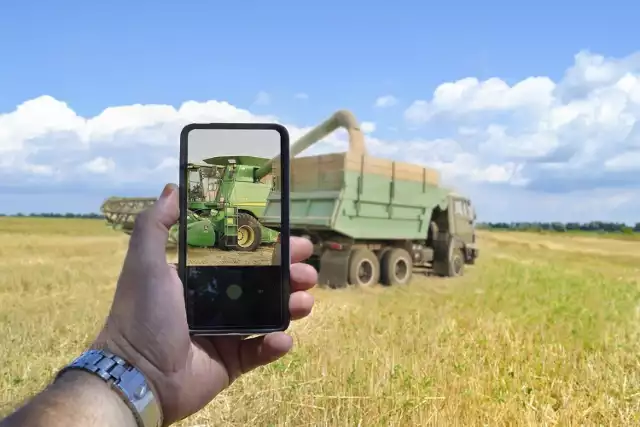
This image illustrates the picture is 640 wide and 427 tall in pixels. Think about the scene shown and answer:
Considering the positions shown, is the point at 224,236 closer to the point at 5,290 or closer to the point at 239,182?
the point at 239,182

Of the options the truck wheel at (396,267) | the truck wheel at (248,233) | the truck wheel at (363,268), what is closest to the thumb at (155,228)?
the truck wheel at (248,233)

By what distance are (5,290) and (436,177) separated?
9275mm

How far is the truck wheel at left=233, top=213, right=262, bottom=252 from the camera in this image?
7.62 ft

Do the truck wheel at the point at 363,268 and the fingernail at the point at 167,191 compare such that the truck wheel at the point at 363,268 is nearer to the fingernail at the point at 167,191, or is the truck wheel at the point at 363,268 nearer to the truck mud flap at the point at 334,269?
the truck mud flap at the point at 334,269

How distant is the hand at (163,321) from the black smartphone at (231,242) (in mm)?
83

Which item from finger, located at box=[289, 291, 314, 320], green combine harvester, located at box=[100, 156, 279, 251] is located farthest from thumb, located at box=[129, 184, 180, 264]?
finger, located at box=[289, 291, 314, 320]

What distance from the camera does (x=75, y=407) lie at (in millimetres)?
1998

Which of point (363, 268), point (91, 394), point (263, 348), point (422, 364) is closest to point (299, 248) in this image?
point (263, 348)

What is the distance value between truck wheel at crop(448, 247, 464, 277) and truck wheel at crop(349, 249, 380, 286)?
289 centimetres

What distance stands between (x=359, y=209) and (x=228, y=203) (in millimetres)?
11405

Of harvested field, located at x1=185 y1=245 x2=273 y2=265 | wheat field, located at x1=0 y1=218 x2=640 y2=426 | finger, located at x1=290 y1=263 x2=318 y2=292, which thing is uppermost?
harvested field, located at x1=185 y1=245 x2=273 y2=265

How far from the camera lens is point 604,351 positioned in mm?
6246

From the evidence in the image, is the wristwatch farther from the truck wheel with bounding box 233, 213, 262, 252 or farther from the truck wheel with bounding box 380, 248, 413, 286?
the truck wheel with bounding box 380, 248, 413, 286

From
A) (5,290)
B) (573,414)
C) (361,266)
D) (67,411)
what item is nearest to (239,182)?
(67,411)
